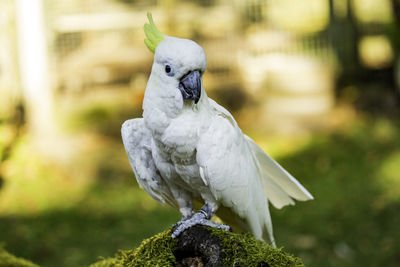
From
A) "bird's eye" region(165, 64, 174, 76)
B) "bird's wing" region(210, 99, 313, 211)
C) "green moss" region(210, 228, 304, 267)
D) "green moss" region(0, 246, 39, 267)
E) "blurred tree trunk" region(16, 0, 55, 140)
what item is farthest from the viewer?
"blurred tree trunk" region(16, 0, 55, 140)

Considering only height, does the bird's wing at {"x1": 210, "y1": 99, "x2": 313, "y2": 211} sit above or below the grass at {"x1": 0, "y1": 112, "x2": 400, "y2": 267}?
above

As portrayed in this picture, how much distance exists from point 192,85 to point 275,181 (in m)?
0.97

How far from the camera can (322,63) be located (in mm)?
8781

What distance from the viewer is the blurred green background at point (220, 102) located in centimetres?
570

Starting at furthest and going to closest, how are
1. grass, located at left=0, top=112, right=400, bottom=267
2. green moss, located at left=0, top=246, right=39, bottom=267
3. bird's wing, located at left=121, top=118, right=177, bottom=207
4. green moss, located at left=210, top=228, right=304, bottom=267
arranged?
grass, located at left=0, top=112, right=400, bottom=267 → green moss, located at left=0, top=246, right=39, bottom=267 → bird's wing, located at left=121, top=118, right=177, bottom=207 → green moss, located at left=210, top=228, right=304, bottom=267

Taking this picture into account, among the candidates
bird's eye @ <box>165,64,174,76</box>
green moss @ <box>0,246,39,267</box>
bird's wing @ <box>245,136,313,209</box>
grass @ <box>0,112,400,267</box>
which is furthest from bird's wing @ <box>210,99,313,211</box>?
grass @ <box>0,112,400,267</box>

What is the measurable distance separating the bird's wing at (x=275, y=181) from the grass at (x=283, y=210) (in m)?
2.49

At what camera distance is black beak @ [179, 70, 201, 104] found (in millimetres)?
2229

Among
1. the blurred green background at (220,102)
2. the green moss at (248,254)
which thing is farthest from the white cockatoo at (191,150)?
the blurred green background at (220,102)

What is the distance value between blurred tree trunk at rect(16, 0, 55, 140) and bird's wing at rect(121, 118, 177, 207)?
17.3ft

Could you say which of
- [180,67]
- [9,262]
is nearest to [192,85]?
[180,67]

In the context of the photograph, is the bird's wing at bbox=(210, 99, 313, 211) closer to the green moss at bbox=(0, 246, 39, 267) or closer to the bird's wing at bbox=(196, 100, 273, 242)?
the bird's wing at bbox=(196, 100, 273, 242)

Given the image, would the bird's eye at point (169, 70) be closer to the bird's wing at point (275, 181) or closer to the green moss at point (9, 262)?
the bird's wing at point (275, 181)

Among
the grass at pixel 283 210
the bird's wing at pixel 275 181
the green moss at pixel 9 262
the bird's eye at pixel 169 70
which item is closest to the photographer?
the bird's eye at pixel 169 70
